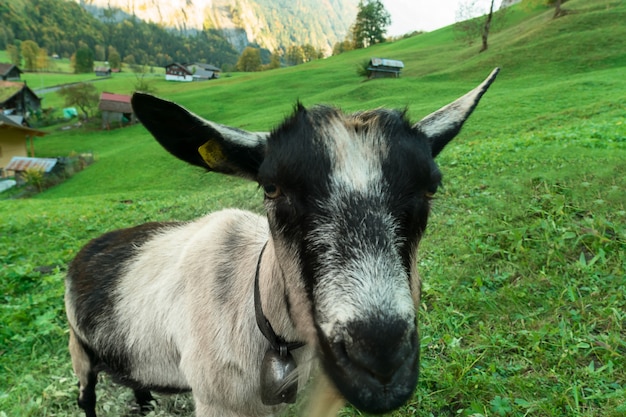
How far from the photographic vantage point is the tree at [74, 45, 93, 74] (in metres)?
110

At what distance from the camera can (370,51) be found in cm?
8256

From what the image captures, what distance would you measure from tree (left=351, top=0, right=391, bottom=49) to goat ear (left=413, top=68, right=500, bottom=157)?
→ 98845 millimetres

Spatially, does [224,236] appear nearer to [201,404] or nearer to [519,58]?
[201,404]

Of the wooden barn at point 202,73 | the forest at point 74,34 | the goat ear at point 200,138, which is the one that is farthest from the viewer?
the forest at point 74,34

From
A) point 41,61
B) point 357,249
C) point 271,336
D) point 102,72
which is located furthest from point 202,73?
point 357,249

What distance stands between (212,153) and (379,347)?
4.77ft

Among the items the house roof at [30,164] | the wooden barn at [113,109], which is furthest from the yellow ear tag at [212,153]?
the wooden barn at [113,109]

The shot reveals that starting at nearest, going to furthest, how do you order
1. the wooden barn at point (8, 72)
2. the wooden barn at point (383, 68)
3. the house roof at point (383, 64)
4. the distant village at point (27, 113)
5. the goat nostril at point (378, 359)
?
the goat nostril at point (378, 359)
the distant village at point (27, 113)
the wooden barn at point (383, 68)
the house roof at point (383, 64)
the wooden barn at point (8, 72)

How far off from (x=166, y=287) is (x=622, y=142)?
30.0ft

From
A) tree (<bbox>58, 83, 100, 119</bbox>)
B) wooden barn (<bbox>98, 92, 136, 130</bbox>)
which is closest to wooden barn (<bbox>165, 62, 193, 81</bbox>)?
tree (<bbox>58, 83, 100, 119</bbox>)

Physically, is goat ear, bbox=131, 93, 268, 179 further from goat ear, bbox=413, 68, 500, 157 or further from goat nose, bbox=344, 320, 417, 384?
goat nose, bbox=344, 320, 417, 384

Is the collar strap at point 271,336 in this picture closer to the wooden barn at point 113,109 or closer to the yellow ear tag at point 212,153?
the yellow ear tag at point 212,153

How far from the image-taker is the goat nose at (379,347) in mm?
1574

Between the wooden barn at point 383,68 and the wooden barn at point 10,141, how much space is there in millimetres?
39035
